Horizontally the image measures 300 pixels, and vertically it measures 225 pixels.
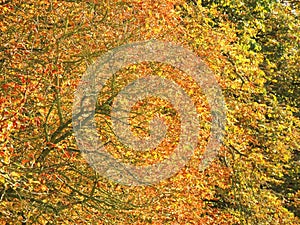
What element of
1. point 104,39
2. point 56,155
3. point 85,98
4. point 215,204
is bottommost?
point 215,204

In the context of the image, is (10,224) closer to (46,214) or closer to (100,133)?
(46,214)

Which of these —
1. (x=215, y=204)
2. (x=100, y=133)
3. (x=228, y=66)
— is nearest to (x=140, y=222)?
(x=100, y=133)

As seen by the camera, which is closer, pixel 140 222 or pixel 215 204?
pixel 140 222

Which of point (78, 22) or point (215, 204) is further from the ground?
point (78, 22)

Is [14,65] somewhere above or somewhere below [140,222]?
above

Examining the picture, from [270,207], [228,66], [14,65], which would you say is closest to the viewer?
[14,65]

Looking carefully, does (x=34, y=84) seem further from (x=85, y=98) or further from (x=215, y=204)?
(x=215, y=204)

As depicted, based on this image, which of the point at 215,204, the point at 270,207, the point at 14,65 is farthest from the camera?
the point at 215,204

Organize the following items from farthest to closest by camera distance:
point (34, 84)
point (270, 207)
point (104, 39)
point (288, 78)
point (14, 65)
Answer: point (288, 78), point (270, 207), point (104, 39), point (14, 65), point (34, 84)

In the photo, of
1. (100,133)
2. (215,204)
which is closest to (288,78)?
(215,204)
